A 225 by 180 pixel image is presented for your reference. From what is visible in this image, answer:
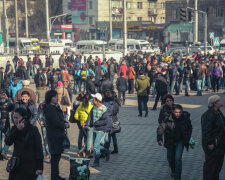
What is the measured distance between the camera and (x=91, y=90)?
1852 centimetres

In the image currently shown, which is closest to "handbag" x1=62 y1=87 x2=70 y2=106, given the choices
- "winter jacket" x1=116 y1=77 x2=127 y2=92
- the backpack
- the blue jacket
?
the blue jacket

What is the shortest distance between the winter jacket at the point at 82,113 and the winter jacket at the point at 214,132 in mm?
3359

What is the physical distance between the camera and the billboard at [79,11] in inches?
3465

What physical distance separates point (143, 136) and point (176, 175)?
4.97 meters

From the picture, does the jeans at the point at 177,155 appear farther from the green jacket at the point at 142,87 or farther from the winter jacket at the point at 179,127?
the green jacket at the point at 142,87

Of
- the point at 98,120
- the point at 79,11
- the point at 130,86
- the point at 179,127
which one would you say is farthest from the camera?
the point at 79,11

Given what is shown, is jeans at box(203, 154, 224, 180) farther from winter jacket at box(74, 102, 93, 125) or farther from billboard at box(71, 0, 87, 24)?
billboard at box(71, 0, 87, 24)

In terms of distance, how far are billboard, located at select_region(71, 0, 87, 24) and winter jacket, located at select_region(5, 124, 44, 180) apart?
8185cm

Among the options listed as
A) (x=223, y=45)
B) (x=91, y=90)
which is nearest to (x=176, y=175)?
(x=91, y=90)

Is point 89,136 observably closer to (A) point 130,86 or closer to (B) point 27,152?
(B) point 27,152

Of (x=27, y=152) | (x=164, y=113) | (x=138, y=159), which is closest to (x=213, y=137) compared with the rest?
(x=164, y=113)

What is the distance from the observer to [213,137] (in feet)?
26.5

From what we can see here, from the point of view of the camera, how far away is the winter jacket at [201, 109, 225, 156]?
316 inches

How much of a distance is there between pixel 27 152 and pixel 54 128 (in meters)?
1.98
